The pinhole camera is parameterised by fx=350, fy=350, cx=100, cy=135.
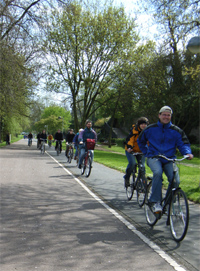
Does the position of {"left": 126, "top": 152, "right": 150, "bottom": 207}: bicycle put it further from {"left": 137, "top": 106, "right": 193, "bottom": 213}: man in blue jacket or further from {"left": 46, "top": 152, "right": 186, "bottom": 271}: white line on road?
{"left": 137, "top": 106, "right": 193, "bottom": 213}: man in blue jacket

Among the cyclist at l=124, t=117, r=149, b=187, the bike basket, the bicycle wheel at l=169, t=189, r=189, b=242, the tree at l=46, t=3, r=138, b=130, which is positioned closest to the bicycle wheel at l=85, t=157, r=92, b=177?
the bike basket

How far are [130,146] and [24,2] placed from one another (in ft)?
54.0

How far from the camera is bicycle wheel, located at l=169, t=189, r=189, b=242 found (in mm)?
4738

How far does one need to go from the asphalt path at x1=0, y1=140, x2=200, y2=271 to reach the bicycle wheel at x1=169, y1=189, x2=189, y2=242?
5.8 inches

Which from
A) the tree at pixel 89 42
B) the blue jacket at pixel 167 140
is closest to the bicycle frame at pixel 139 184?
the blue jacket at pixel 167 140

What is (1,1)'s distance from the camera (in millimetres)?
18469

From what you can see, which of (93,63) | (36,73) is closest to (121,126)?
(93,63)

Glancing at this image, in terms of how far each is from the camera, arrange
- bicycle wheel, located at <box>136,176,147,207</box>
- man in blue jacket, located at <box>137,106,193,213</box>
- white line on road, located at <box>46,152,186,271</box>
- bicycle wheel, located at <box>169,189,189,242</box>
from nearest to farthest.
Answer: white line on road, located at <box>46,152,186,271</box> < bicycle wheel, located at <box>169,189,189,242</box> < man in blue jacket, located at <box>137,106,193,213</box> < bicycle wheel, located at <box>136,176,147,207</box>

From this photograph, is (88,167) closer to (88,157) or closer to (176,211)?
(88,157)

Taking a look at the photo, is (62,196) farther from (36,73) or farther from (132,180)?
(36,73)

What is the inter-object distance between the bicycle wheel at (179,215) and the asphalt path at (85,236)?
0.15 metres

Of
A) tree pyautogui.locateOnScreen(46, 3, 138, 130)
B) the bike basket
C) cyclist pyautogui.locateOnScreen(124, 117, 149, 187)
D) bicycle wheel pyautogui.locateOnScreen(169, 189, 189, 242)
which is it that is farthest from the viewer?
tree pyautogui.locateOnScreen(46, 3, 138, 130)

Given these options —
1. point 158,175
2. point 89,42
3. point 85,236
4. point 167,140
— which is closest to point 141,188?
point 158,175

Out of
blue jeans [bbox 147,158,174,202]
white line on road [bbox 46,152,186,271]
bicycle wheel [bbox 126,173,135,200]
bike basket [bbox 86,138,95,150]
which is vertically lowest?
white line on road [bbox 46,152,186,271]
